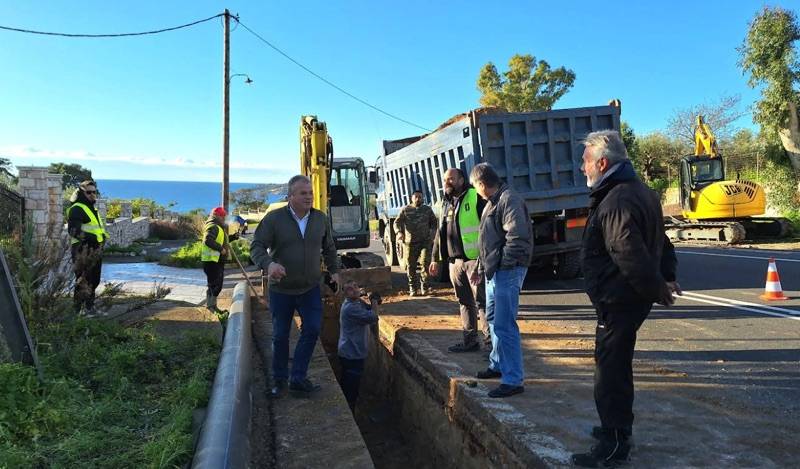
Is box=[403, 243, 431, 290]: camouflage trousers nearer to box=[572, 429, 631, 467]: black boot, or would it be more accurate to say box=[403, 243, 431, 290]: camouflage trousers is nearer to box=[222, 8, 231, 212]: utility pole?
box=[572, 429, 631, 467]: black boot

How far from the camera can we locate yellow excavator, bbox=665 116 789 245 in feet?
52.5

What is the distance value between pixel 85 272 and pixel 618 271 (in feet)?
19.0

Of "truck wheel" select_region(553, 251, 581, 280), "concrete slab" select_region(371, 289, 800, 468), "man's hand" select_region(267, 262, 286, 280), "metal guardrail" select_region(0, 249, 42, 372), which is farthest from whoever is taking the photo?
"truck wheel" select_region(553, 251, 581, 280)

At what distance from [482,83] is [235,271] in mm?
18743

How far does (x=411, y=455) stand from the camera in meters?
5.41

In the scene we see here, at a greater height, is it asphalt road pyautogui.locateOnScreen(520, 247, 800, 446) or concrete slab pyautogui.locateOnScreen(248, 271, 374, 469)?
asphalt road pyautogui.locateOnScreen(520, 247, 800, 446)

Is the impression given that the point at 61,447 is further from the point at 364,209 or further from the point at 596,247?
the point at 364,209

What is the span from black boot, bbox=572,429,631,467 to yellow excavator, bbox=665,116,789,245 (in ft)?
49.9

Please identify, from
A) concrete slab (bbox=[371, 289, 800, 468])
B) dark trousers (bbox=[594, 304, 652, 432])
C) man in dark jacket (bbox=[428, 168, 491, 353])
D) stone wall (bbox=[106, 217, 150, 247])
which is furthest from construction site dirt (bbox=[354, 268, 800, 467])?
stone wall (bbox=[106, 217, 150, 247])

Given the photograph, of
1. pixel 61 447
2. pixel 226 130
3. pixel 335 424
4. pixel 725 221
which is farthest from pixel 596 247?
pixel 226 130

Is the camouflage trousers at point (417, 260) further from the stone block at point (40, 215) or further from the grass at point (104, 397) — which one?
the stone block at point (40, 215)

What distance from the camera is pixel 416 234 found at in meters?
8.96

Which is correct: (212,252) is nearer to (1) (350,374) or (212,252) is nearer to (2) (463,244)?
(1) (350,374)

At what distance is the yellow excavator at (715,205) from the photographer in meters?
16.0
